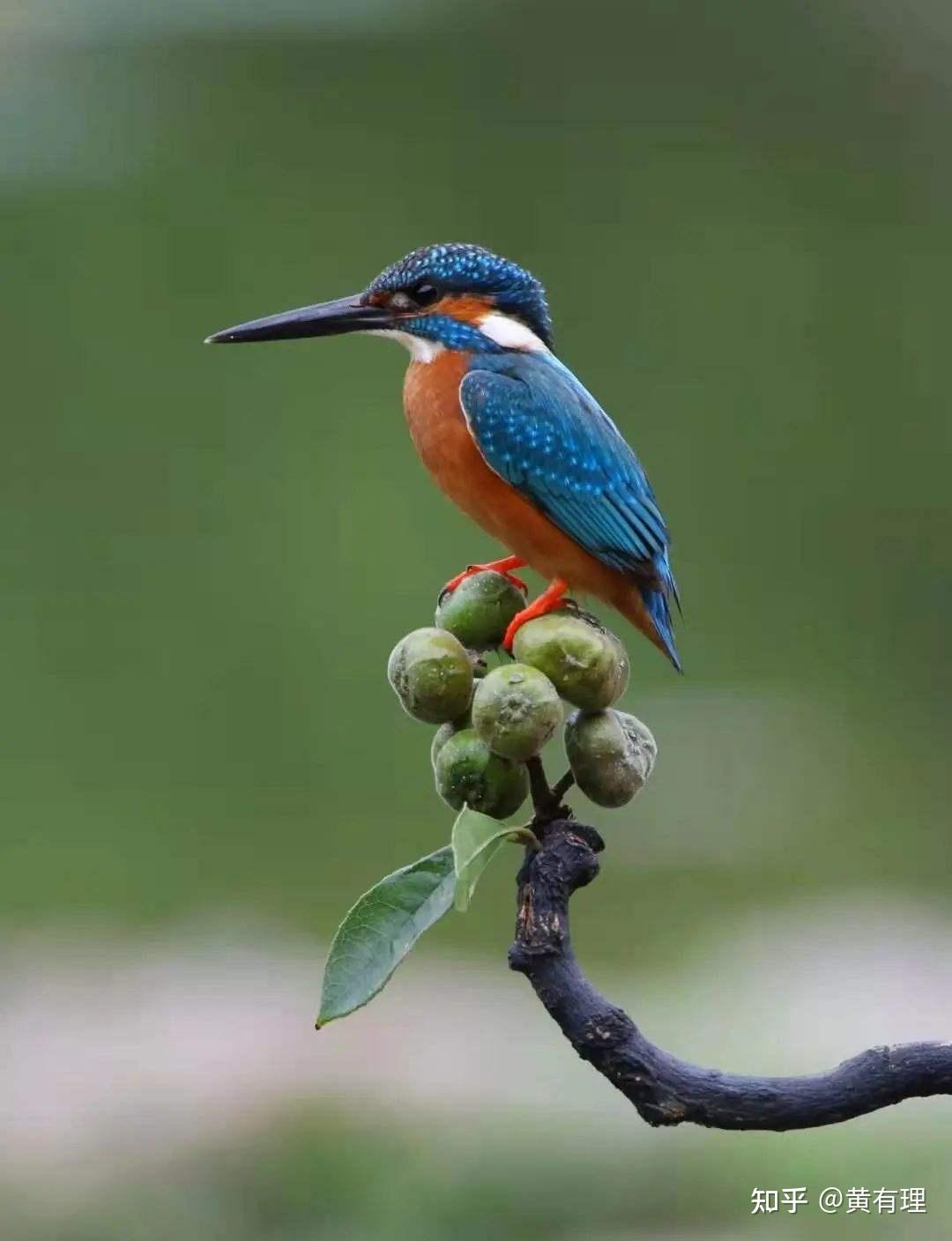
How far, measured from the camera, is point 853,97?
5492 millimetres

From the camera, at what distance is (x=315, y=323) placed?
1158 millimetres

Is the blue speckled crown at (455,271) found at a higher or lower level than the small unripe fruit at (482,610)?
higher

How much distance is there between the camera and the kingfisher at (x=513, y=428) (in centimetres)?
117

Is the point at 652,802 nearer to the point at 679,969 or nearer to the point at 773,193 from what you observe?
the point at 679,969

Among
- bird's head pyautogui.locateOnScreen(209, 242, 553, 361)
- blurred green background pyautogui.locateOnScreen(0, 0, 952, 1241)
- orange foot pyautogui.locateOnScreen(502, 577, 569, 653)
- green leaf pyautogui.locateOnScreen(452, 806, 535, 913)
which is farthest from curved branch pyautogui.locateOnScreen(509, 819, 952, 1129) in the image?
blurred green background pyautogui.locateOnScreen(0, 0, 952, 1241)

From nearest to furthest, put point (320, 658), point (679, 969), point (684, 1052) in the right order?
1. point (684, 1052)
2. point (679, 969)
3. point (320, 658)

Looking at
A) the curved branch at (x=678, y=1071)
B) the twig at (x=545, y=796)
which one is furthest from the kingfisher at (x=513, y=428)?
the curved branch at (x=678, y=1071)

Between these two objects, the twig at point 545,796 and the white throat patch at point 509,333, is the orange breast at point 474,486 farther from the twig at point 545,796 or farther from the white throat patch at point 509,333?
the twig at point 545,796

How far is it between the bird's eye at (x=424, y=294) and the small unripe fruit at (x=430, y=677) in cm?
39

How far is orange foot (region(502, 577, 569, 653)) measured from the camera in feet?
3.16

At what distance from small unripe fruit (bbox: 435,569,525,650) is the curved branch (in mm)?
186

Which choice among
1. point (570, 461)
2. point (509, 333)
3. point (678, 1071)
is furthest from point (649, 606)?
point (678, 1071)

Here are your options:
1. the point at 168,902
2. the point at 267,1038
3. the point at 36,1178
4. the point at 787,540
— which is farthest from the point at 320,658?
the point at 36,1178

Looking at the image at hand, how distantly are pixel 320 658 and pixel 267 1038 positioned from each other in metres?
1.66
